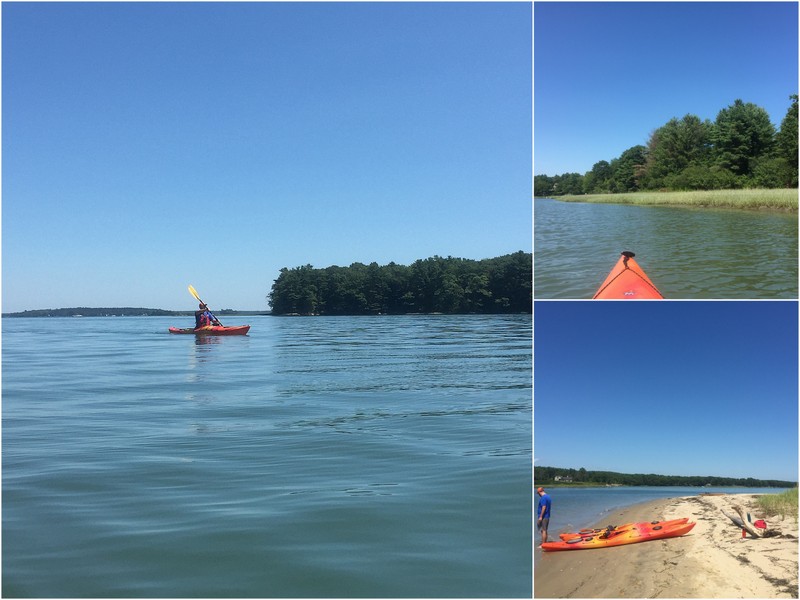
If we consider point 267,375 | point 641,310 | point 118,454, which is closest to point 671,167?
point 641,310

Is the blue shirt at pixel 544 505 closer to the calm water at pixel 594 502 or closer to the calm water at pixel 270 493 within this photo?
the calm water at pixel 270 493

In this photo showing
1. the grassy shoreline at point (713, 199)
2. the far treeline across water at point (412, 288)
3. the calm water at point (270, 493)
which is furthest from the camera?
the far treeline across water at point (412, 288)

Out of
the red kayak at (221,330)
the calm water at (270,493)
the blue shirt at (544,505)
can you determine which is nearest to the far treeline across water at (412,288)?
the red kayak at (221,330)

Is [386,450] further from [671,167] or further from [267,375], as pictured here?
[267,375]

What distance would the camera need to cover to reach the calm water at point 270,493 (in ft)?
14.6

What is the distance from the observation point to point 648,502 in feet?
24.1

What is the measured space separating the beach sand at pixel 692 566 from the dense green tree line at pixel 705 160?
3028 millimetres

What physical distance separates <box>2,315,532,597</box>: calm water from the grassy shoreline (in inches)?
124

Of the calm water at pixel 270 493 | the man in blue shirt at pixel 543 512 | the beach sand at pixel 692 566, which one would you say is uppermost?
the man in blue shirt at pixel 543 512

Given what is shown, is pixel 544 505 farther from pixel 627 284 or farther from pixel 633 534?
pixel 627 284

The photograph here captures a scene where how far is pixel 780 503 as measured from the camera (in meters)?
5.41

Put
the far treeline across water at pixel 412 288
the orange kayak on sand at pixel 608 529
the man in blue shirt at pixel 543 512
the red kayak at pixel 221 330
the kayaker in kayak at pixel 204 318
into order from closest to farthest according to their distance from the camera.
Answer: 1. the man in blue shirt at pixel 543 512
2. the orange kayak on sand at pixel 608 529
3. the red kayak at pixel 221 330
4. the kayaker in kayak at pixel 204 318
5. the far treeline across water at pixel 412 288

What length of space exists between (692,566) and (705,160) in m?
4.92

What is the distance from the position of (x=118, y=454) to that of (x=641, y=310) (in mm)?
6439
